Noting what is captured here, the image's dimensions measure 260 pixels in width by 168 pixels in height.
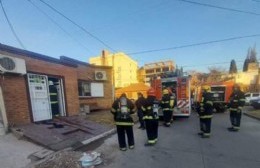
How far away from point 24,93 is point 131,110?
5.31m

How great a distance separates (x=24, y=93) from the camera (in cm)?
795

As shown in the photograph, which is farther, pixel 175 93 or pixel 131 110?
pixel 175 93

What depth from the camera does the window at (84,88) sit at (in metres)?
13.5

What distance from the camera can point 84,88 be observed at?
13.9m

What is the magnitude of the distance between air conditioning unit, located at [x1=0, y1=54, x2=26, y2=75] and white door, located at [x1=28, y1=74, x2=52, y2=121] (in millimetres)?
808

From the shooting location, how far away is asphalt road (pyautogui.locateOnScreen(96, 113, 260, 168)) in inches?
175

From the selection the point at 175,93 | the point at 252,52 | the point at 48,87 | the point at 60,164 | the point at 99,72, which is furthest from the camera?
the point at 252,52

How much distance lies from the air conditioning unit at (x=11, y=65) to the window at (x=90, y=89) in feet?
19.3

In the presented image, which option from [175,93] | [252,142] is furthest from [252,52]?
[252,142]

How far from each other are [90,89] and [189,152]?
Answer: 10.6 meters

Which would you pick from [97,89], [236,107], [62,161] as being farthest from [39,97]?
[236,107]

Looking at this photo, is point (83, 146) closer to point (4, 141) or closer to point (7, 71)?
point (4, 141)

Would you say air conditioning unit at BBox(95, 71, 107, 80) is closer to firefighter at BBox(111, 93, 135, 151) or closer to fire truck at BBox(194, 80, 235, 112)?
fire truck at BBox(194, 80, 235, 112)

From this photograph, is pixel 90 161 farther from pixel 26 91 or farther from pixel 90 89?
pixel 90 89
